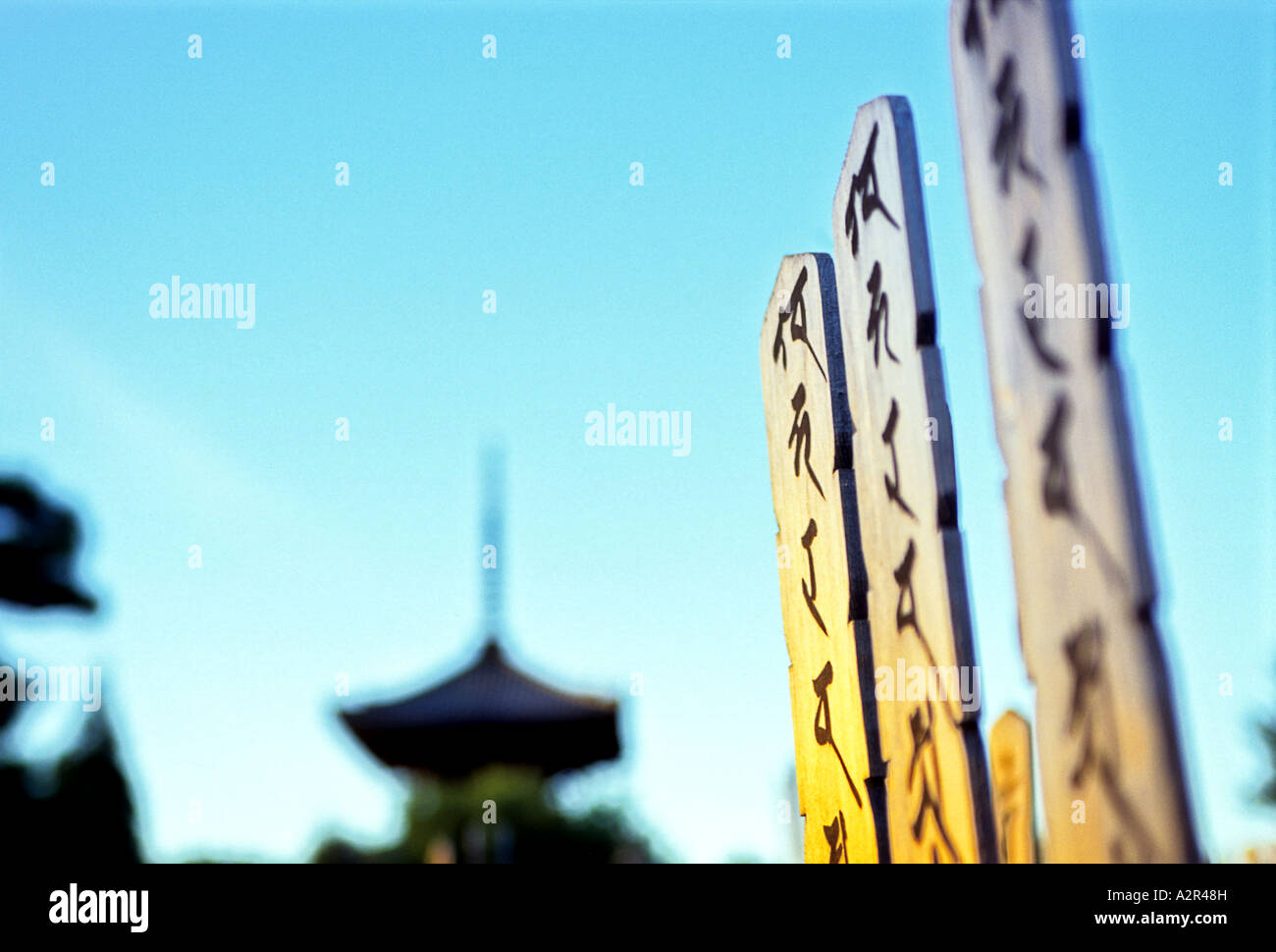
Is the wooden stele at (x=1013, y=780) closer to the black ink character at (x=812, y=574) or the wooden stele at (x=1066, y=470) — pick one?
the black ink character at (x=812, y=574)

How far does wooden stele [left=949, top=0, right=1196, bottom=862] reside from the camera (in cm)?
168

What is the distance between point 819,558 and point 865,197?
3.46 feet

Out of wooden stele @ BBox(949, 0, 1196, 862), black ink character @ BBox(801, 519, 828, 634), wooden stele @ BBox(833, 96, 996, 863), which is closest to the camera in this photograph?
wooden stele @ BBox(949, 0, 1196, 862)

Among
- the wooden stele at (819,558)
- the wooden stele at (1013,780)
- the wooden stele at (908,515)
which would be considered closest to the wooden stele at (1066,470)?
the wooden stele at (908,515)

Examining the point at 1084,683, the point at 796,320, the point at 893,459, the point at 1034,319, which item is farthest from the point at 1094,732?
the point at 796,320

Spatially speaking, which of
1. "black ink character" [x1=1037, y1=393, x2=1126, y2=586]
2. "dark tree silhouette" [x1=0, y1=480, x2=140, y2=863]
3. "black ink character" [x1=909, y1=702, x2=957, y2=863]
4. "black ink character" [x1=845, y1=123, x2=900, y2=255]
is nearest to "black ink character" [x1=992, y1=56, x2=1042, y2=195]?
"black ink character" [x1=1037, y1=393, x2=1126, y2=586]

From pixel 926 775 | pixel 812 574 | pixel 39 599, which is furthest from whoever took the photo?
pixel 39 599

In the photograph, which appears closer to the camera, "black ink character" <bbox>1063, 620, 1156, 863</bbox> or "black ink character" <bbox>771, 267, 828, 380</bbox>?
"black ink character" <bbox>1063, 620, 1156, 863</bbox>

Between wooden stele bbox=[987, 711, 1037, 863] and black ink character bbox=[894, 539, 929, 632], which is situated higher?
black ink character bbox=[894, 539, 929, 632]

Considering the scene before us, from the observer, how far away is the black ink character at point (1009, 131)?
1.89m

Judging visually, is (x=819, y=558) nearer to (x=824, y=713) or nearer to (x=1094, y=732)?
(x=824, y=713)

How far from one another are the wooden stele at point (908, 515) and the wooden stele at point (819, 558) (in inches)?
5.6

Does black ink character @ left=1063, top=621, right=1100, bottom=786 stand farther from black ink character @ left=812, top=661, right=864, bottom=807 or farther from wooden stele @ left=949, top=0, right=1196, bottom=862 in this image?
black ink character @ left=812, top=661, right=864, bottom=807

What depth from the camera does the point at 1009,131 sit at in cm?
193
